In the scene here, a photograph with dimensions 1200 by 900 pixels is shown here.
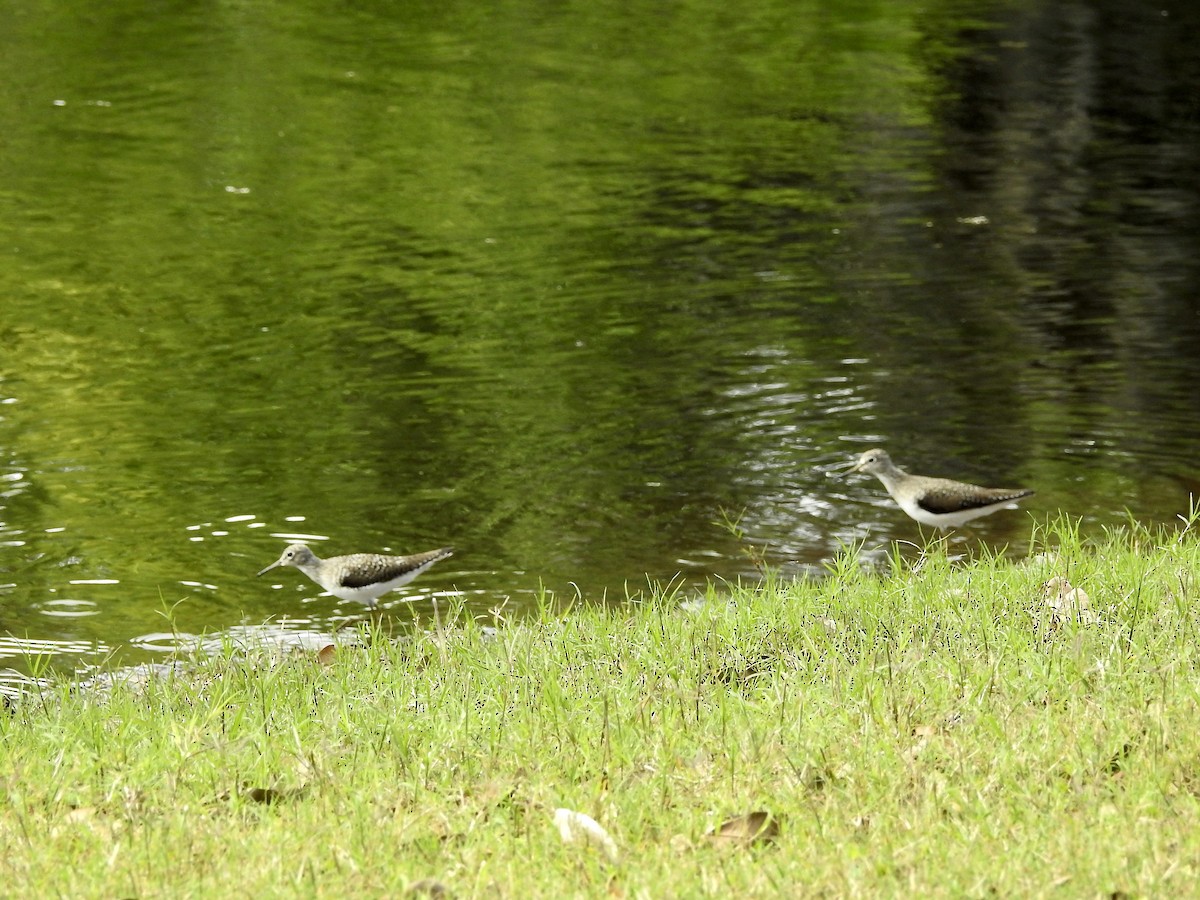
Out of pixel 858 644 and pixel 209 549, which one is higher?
pixel 858 644

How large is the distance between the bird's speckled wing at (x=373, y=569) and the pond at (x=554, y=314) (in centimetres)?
39

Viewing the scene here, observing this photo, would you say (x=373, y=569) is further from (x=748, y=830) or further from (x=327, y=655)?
(x=748, y=830)

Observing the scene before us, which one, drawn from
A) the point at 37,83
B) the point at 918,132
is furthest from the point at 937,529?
the point at 37,83

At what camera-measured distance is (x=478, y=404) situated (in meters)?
14.0

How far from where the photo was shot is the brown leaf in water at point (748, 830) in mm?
5688

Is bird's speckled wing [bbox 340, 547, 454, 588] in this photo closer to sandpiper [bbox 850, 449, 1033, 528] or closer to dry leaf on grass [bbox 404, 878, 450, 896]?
sandpiper [bbox 850, 449, 1033, 528]

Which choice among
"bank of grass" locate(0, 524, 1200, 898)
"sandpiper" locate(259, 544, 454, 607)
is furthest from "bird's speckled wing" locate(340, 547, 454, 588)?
"bank of grass" locate(0, 524, 1200, 898)

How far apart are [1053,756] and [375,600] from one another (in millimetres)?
4656

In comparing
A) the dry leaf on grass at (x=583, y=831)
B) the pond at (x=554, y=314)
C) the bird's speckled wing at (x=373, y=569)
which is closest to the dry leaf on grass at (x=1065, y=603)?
the pond at (x=554, y=314)

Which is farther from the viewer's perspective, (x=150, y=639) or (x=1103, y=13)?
(x=1103, y=13)

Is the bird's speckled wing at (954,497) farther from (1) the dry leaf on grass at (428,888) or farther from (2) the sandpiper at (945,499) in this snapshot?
(1) the dry leaf on grass at (428,888)

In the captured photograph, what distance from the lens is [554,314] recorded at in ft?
54.7

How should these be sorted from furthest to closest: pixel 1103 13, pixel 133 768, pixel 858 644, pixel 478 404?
pixel 1103 13 < pixel 478 404 < pixel 858 644 < pixel 133 768

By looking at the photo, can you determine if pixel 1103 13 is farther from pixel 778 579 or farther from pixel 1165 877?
pixel 1165 877
